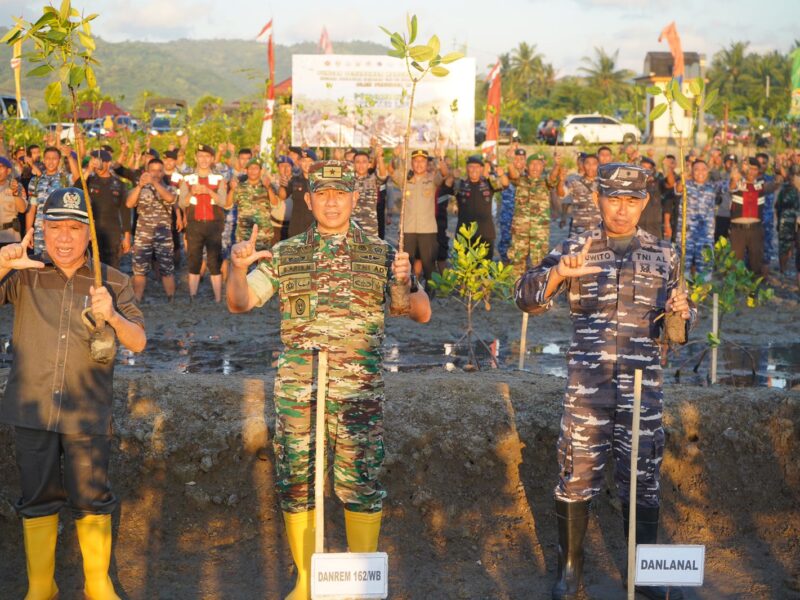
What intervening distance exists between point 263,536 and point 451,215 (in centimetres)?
2091

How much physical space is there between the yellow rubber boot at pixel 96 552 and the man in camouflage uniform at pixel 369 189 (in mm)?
7204

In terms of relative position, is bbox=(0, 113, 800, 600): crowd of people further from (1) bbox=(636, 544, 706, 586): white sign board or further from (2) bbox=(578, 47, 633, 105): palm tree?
(2) bbox=(578, 47, 633, 105): palm tree

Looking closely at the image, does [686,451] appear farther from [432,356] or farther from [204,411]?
[432,356]

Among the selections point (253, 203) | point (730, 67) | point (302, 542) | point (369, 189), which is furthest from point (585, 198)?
point (730, 67)

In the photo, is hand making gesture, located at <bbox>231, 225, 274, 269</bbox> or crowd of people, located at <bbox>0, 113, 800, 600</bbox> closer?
hand making gesture, located at <bbox>231, 225, 274, 269</bbox>

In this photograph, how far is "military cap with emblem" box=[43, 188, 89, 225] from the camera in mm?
4551

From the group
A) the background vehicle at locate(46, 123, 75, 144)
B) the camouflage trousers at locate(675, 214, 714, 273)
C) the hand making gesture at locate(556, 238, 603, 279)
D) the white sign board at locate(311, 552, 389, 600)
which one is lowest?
the white sign board at locate(311, 552, 389, 600)

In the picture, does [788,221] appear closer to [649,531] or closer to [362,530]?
[649,531]

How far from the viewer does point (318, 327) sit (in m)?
4.62

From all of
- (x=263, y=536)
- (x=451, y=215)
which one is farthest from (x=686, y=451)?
(x=451, y=215)

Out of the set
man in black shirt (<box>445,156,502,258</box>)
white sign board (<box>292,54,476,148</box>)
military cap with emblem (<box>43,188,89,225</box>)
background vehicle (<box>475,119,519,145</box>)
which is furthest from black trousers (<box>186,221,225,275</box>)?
background vehicle (<box>475,119,519,145</box>)

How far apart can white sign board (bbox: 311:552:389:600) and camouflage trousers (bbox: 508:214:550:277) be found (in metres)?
10.3

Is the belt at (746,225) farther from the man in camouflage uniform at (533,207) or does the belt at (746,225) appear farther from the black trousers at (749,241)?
the man in camouflage uniform at (533,207)

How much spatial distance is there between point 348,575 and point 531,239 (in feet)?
34.8
